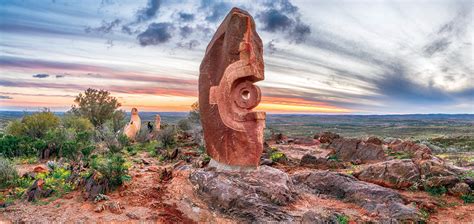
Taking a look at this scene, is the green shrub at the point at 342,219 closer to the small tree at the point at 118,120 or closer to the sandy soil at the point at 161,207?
the sandy soil at the point at 161,207

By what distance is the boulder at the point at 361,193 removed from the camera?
27.4 ft

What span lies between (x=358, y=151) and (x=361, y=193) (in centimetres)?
827

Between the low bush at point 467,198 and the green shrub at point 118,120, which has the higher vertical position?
the green shrub at point 118,120

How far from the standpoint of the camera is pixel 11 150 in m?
15.5

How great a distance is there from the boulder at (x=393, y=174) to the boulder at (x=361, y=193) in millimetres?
1089

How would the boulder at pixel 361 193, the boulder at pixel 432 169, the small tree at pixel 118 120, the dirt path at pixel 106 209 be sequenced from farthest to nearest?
the small tree at pixel 118 120 → the boulder at pixel 432 169 → the boulder at pixel 361 193 → the dirt path at pixel 106 209

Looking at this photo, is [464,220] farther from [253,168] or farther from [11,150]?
[11,150]

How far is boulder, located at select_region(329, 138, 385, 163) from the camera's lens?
1670 cm

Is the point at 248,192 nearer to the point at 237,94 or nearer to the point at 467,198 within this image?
the point at 237,94

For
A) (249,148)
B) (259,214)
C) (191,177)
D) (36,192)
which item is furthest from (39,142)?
(259,214)

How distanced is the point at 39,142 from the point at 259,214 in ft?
39.7

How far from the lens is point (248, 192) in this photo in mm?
8742

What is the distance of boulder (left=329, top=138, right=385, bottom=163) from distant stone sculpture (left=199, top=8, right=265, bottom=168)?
9074mm

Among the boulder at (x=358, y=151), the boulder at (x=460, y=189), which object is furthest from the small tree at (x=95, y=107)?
the boulder at (x=460, y=189)
